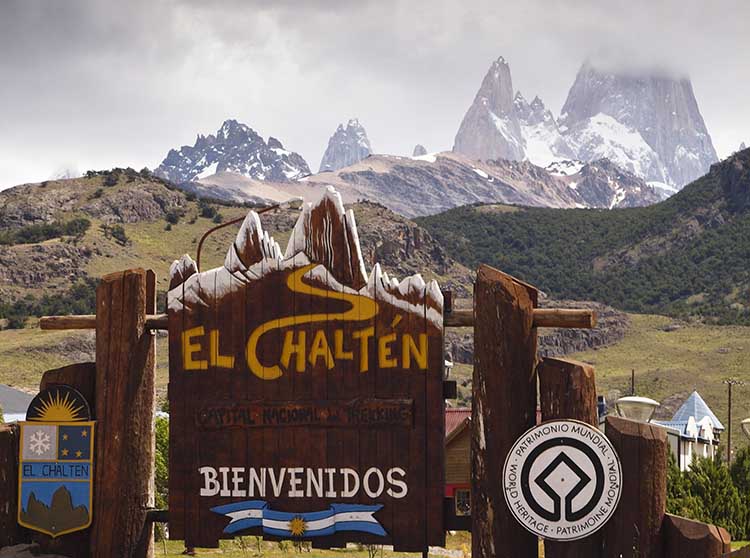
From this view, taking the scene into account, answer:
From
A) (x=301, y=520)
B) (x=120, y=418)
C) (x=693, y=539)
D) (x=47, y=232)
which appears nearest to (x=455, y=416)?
(x=301, y=520)

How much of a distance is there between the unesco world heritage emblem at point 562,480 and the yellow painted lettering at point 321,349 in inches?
65.9

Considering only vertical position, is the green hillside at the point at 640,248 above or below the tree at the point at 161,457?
above

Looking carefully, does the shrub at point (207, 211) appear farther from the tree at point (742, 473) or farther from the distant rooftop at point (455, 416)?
the tree at point (742, 473)

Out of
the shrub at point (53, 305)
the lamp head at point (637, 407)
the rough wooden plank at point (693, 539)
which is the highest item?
the shrub at point (53, 305)

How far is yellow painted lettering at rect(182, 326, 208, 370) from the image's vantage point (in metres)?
8.92

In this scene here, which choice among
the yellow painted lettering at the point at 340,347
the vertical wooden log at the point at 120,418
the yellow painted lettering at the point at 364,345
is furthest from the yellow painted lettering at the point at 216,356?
the yellow painted lettering at the point at 364,345

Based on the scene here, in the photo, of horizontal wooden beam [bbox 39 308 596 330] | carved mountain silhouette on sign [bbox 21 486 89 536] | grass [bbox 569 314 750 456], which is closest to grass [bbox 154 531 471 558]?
carved mountain silhouette on sign [bbox 21 486 89 536]

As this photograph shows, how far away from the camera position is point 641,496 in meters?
7.86

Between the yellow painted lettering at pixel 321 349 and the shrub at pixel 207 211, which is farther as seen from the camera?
the shrub at pixel 207 211

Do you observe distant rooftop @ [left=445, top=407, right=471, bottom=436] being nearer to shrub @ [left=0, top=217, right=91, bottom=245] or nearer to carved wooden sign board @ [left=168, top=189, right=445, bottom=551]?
carved wooden sign board @ [left=168, top=189, right=445, bottom=551]

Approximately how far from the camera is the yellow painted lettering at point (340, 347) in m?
8.70

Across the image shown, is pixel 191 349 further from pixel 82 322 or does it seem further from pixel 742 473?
pixel 742 473

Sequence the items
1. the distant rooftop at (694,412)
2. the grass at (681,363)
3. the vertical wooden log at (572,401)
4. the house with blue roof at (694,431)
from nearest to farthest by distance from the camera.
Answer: the vertical wooden log at (572,401) < the house with blue roof at (694,431) < the distant rooftop at (694,412) < the grass at (681,363)

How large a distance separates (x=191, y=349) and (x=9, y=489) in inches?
77.0
